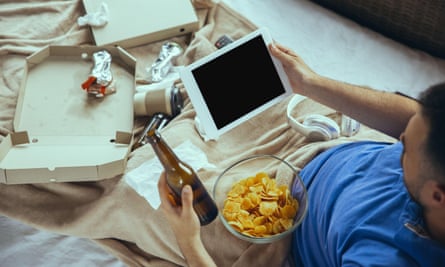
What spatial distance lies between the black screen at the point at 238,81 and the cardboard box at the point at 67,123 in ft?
0.73

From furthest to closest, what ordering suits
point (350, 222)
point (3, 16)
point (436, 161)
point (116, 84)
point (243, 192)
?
point (3, 16)
point (116, 84)
point (243, 192)
point (350, 222)
point (436, 161)

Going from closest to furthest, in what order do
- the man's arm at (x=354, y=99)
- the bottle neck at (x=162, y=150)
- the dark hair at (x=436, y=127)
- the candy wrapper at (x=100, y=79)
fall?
the dark hair at (x=436, y=127), the bottle neck at (x=162, y=150), the man's arm at (x=354, y=99), the candy wrapper at (x=100, y=79)

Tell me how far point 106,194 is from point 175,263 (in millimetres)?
222

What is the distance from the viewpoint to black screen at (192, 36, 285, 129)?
116cm

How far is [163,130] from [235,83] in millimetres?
219

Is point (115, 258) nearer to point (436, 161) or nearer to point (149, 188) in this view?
point (149, 188)

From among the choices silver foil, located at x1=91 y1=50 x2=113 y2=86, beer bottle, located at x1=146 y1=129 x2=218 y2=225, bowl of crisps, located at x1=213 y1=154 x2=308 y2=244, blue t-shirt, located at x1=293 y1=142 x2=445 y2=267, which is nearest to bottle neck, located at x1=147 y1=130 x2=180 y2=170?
beer bottle, located at x1=146 y1=129 x2=218 y2=225

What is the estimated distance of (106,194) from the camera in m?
1.17

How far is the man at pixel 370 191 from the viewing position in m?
0.76

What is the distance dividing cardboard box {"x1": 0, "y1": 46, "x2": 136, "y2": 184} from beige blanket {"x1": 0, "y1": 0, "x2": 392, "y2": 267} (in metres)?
0.04

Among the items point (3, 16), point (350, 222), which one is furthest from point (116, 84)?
point (350, 222)

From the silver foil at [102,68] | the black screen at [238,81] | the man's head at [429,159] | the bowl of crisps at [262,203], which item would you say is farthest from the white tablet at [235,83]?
the man's head at [429,159]

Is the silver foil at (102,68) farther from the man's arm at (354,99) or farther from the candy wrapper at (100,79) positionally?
the man's arm at (354,99)

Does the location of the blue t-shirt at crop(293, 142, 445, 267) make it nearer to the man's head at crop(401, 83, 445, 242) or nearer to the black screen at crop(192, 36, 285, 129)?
the man's head at crop(401, 83, 445, 242)
